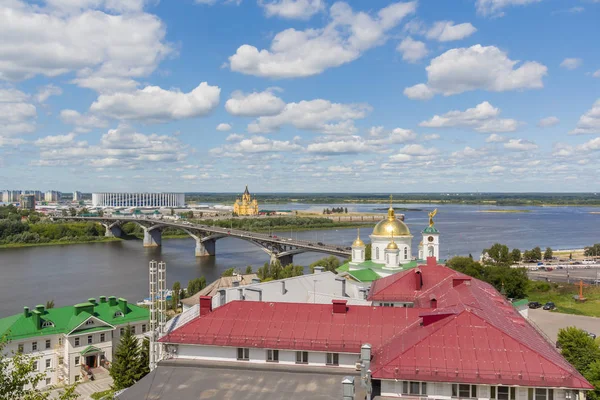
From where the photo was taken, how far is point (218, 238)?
65.6m

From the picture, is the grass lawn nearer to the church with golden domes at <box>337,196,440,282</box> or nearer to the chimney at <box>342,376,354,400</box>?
the church with golden domes at <box>337,196,440,282</box>

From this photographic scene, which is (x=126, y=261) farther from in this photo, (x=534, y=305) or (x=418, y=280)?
(x=418, y=280)

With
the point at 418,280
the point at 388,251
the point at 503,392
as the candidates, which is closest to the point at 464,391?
the point at 503,392

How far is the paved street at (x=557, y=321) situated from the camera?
2447 centimetres

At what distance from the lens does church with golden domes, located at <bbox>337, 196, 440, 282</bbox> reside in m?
28.6

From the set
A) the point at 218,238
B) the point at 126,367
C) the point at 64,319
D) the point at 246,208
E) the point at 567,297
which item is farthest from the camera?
the point at 246,208

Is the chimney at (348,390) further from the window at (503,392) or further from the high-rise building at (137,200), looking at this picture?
the high-rise building at (137,200)

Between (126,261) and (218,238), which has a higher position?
(218,238)

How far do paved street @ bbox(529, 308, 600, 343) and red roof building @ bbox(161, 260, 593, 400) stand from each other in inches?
453

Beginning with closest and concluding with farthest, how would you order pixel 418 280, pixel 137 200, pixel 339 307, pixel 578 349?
1. pixel 339 307
2. pixel 578 349
3. pixel 418 280
4. pixel 137 200

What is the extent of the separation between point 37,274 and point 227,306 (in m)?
38.2

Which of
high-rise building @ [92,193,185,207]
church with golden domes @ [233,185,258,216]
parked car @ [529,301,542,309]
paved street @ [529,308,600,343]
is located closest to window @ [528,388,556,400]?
paved street @ [529,308,600,343]

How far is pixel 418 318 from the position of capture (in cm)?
1282

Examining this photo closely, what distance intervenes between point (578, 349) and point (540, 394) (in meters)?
9.10
